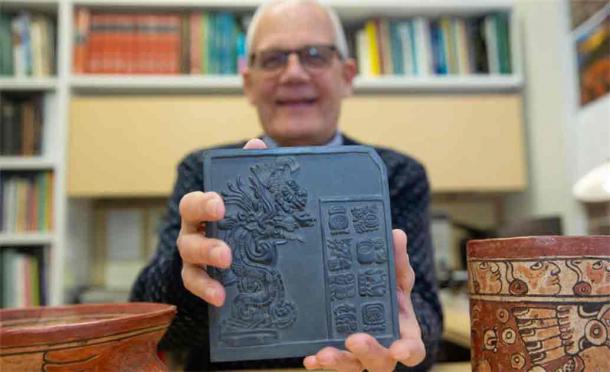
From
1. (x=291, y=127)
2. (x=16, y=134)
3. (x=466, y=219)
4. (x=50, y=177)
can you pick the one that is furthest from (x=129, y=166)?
(x=466, y=219)

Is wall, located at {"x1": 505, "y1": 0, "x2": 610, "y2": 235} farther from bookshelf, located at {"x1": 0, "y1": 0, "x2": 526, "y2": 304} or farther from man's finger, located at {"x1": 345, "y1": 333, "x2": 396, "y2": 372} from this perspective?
man's finger, located at {"x1": 345, "y1": 333, "x2": 396, "y2": 372}

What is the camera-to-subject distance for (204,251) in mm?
462

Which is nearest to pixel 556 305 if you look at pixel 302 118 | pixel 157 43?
pixel 302 118

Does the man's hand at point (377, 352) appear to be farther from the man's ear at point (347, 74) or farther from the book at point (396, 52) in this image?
the book at point (396, 52)

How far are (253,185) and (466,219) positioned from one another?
194cm

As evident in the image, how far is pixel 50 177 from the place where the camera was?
1936 mm

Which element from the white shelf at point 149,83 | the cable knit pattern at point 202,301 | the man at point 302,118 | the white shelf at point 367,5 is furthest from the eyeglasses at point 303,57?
the white shelf at point 367,5

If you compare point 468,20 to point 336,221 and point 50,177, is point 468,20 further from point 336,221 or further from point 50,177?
point 336,221

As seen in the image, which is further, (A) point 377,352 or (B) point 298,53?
Answer: (B) point 298,53

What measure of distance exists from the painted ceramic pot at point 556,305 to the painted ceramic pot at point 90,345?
1.00 ft

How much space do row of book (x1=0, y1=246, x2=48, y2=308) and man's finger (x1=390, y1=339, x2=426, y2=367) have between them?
5.72 feet

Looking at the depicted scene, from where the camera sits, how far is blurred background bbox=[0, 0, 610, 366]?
1894 mm

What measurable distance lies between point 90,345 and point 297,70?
0.79 meters

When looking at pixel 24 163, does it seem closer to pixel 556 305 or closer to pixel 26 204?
pixel 26 204
